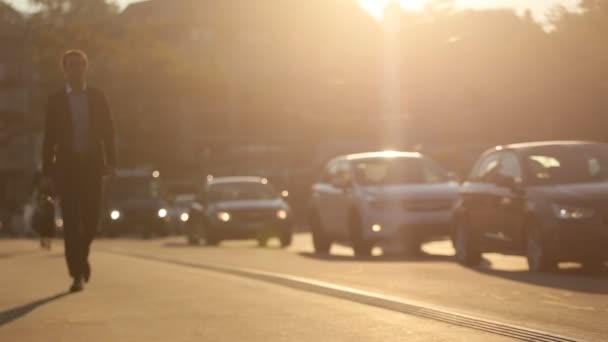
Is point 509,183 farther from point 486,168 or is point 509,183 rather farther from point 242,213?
point 242,213

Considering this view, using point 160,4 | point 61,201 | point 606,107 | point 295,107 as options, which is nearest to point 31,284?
point 61,201

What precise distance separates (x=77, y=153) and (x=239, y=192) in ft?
67.8

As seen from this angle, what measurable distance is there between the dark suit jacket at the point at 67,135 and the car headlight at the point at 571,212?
5.30 metres

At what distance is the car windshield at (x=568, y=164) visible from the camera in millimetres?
17266

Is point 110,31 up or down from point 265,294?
up

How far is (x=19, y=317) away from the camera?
10875 mm

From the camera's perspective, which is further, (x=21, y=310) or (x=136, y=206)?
(x=136, y=206)

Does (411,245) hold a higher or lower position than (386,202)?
lower

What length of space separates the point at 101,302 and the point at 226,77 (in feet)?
232

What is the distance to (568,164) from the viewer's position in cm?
1747

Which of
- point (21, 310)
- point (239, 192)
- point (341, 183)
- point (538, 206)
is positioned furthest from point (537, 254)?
point (239, 192)

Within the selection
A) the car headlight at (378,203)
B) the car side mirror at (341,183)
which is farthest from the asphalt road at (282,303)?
the car side mirror at (341,183)

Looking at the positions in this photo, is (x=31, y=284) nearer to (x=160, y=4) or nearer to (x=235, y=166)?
(x=235, y=166)

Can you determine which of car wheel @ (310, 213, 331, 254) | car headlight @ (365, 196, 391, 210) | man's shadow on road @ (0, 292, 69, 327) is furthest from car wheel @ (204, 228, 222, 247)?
man's shadow on road @ (0, 292, 69, 327)
